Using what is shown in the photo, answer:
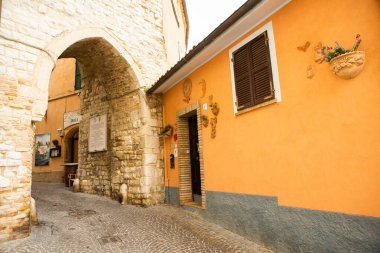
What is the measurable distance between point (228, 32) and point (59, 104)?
12110 mm

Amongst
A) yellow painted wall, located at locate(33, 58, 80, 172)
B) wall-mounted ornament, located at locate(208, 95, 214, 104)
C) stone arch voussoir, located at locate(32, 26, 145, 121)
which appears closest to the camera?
stone arch voussoir, located at locate(32, 26, 145, 121)

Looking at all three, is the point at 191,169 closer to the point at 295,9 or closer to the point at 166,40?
the point at 295,9

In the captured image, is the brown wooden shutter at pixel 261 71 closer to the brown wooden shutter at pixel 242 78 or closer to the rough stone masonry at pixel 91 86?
the brown wooden shutter at pixel 242 78

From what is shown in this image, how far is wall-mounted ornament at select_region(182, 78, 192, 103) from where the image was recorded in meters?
6.26

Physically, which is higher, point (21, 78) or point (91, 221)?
point (21, 78)

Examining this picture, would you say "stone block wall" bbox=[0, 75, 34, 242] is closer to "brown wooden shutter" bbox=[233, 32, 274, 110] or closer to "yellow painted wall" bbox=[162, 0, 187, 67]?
"brown wooden shutter" bbox=[233, 32, 274, 110]

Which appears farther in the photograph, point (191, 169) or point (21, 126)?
point (191, 169)

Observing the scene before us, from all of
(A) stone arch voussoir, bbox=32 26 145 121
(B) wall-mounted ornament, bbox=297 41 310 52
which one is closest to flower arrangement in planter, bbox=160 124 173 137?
(A) stone arch voussoir, bbox=32 26 145 121

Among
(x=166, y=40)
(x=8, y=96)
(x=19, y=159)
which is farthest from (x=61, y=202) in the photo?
(x=166, y=40)

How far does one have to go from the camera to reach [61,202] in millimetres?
7246

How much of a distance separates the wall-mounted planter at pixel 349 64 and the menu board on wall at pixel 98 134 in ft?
24.5

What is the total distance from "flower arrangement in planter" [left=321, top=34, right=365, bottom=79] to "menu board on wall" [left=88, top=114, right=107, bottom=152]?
7449 millimetres

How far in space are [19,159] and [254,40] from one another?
4900 millimetres

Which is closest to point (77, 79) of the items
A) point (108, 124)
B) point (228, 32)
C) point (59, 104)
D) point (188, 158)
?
point (59, 104)
